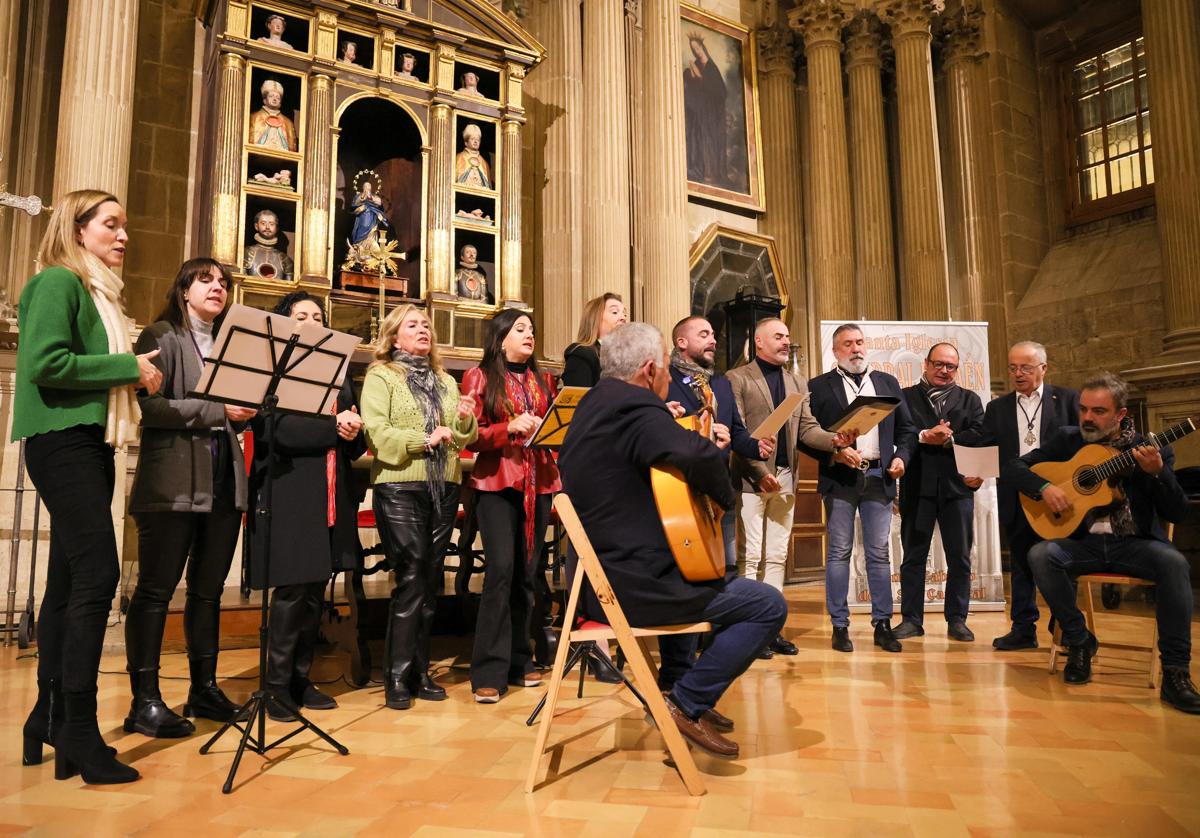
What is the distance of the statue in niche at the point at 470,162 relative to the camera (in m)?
8.28

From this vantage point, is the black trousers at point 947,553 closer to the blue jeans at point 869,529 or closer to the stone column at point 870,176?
the blue jeans at point 869,529

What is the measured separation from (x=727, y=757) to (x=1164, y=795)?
118cm

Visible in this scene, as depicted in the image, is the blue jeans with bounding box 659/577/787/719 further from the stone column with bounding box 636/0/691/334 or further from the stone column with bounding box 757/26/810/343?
the stone column with bounding box 757/26/810/343

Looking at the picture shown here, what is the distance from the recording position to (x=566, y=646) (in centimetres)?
250

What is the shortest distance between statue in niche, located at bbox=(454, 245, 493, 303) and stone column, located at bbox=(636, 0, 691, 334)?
5.56ft

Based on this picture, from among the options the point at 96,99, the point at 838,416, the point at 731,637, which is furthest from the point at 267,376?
the point at 96,99

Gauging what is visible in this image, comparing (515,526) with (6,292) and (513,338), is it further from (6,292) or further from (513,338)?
(6,292)


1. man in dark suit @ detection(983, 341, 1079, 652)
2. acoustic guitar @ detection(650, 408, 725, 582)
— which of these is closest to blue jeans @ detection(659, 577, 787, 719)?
acoustic guitar @ detection(650, 408, 725, 582)

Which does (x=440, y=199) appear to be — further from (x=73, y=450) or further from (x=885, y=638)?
(x=73, y=450)

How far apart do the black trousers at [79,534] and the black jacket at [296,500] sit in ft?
1.99

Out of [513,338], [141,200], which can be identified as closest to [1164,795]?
[513,338]

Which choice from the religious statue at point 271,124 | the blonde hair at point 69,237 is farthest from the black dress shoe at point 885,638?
Answer: the religious statue at point 271,124

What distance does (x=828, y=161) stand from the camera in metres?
11.5

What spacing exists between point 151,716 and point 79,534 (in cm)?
84
